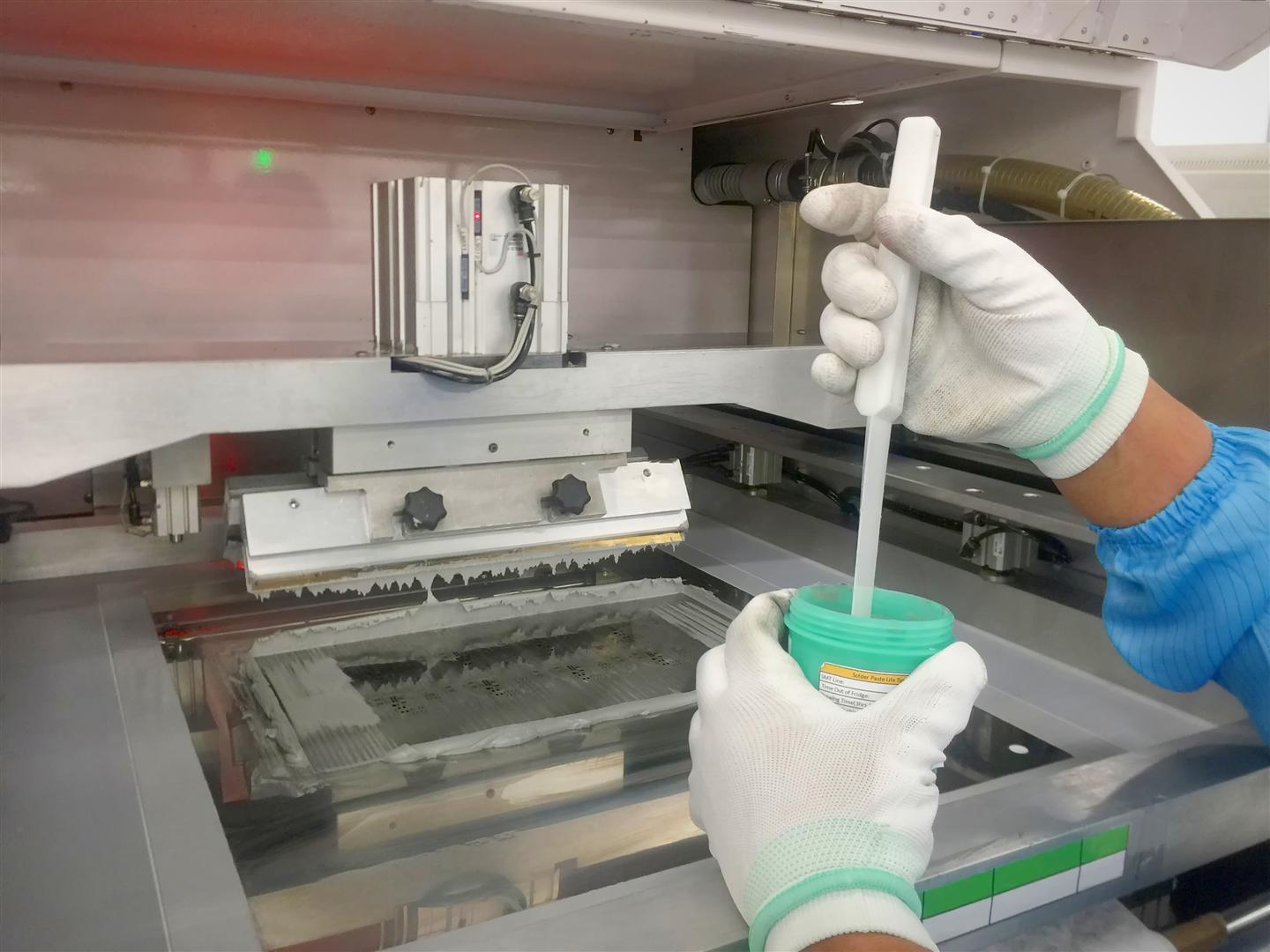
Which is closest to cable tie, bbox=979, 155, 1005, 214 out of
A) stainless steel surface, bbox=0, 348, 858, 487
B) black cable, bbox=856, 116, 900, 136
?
black cable, bbox=856, 116, 900, 136

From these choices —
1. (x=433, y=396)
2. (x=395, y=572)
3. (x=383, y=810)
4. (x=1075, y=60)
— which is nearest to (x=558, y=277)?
(x=433, y=396)

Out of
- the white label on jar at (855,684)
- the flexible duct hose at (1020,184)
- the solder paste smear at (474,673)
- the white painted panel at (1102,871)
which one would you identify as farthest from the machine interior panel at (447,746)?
the flexible duct hose at (1020,184)

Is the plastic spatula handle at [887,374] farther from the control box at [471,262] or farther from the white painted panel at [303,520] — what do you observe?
the white painted panel at [303,520]

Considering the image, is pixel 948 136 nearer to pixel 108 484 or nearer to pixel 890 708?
pixel 890 708

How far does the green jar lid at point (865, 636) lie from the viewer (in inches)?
26.5

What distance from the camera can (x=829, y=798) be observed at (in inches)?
27.0

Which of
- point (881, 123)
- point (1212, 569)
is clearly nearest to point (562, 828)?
point (1212, 569)

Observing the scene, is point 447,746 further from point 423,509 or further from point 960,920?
point 960,920

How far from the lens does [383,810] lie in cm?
89

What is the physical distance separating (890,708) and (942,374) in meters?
0.34

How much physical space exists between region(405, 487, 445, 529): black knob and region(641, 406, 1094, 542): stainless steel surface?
2.26 ft

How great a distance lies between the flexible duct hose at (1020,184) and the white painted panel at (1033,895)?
832mm

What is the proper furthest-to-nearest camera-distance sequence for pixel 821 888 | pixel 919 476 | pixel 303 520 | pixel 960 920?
pixel 919 476 → pixel 303 520 → pixel 960 920 → pixel 821 888

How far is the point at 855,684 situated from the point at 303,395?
0.58 m
